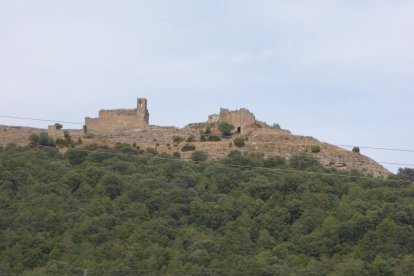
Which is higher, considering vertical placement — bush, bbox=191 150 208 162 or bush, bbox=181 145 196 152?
bush, bbox=181 145 196 152

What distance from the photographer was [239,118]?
6725 cm

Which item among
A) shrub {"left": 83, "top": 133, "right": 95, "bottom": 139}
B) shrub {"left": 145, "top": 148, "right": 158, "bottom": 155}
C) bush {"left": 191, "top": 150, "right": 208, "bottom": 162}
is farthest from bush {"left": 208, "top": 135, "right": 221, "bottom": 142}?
shrub {"left": 83, "top": 133, "right": 95, "bottom": 139}

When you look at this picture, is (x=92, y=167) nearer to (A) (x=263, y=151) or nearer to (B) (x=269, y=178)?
(B) (x=269, y=178)

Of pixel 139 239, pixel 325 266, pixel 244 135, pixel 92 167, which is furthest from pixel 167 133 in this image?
pixel 325 266

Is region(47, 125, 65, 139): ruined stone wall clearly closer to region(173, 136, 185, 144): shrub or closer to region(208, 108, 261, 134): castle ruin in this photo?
region(173, 136, 185, 144): shrub

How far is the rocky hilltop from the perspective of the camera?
207ft

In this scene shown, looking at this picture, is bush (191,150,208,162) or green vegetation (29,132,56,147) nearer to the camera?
bush (191,150,208,162)

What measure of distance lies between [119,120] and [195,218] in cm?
2333

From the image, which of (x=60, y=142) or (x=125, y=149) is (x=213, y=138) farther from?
(x=60, y=142)

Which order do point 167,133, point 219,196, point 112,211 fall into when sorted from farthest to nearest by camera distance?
point 167,133 < point 219,196 < point 112,211

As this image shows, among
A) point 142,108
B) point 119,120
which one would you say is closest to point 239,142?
point 142,108

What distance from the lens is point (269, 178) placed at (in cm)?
5269

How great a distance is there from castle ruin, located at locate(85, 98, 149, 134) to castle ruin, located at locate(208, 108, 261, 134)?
4.95m

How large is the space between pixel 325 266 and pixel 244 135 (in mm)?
28092
